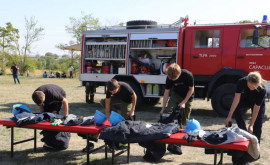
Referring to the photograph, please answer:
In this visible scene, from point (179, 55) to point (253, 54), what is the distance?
1.97 m

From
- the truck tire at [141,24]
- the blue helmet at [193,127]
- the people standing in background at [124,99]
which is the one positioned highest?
the truck tire at [141,24]

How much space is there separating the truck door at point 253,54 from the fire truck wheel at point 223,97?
617mm

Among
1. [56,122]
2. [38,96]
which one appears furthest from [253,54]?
[38,96]

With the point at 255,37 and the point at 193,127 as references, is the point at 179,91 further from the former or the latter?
the point at 255,37

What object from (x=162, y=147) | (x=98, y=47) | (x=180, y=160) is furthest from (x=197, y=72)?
(x=162, y=147)

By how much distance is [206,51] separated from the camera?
786 cm

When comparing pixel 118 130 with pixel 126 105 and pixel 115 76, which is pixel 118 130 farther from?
pixel 115 76

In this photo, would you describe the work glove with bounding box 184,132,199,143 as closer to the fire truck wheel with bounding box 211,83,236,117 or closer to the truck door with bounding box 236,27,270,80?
the fire truck wheel with bounding box 211,83,236,117

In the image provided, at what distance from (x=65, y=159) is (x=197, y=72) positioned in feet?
15.8

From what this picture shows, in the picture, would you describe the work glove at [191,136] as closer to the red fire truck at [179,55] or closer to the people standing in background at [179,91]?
the people standing in background at [179,91]

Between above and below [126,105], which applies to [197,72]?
above

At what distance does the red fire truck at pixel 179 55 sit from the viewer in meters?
7.48

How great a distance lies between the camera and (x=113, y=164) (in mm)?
4082

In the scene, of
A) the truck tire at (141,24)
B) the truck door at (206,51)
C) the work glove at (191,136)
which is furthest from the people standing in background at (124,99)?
the truck tire at (141,24)
